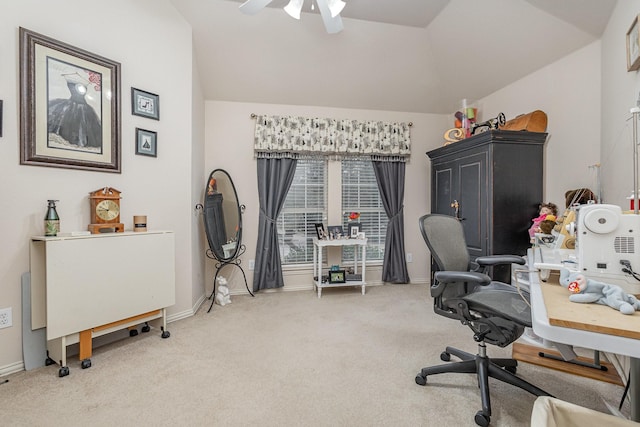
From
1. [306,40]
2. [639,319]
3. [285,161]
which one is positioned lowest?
[639,319]

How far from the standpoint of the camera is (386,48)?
3.42 m

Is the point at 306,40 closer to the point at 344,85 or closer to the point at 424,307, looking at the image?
the point at 344,85

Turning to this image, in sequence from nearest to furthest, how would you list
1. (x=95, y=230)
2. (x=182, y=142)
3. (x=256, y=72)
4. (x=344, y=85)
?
1. (x=95, y=230)
2. (x=182, y=142)
3. (x=256, y=72)
4. (x=344, y=85)

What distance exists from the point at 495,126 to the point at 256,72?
2.60 metres

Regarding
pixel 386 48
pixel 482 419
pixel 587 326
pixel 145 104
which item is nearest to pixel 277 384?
pixel 482 419

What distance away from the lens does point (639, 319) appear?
81 cm

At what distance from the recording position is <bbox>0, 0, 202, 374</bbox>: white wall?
191 cm

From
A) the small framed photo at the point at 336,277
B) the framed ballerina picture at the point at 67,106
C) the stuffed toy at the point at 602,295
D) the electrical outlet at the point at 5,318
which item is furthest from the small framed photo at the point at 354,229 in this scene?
the electrical outlet at the point at 5,318

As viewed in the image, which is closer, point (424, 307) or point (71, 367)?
point (71, 367)

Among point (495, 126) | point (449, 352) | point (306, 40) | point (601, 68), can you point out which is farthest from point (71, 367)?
point (601, 68)

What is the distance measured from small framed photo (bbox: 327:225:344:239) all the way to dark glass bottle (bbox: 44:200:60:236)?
2.57 m

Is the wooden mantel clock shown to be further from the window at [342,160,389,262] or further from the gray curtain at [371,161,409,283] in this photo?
the gray curtain at [371,161,409,283]

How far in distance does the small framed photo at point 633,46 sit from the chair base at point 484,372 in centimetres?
186

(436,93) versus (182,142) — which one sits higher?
(436,93)
